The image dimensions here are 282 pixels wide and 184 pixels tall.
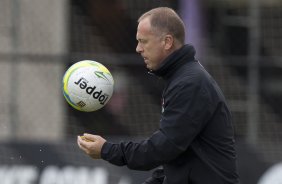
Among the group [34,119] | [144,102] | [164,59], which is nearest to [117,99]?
[144,102]

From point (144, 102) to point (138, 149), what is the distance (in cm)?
594

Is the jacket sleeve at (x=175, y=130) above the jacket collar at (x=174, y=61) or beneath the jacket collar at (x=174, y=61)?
beneath

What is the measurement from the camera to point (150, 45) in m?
5.59

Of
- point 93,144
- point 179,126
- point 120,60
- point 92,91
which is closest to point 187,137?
point 179,126

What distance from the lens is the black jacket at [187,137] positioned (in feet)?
17.6

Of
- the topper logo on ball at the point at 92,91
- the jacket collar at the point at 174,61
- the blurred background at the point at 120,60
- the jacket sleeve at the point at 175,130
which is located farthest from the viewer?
the blurred background at the point at 120,60

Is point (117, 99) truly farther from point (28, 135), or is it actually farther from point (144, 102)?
point (28, 135)

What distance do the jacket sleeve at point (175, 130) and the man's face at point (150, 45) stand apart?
0.28 m

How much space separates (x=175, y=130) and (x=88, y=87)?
2.67 ft

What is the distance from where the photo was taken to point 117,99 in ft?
37.3

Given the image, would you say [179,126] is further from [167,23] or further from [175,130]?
[167,23]

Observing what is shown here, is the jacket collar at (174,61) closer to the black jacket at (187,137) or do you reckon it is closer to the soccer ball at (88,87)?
the black jacket at (187,137)

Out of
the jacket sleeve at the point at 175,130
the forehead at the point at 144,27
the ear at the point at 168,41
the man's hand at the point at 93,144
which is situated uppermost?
the forehead at the point at 144,27

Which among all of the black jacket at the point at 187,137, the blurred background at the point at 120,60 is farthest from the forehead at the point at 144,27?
the blurred background at the point at 120,60
